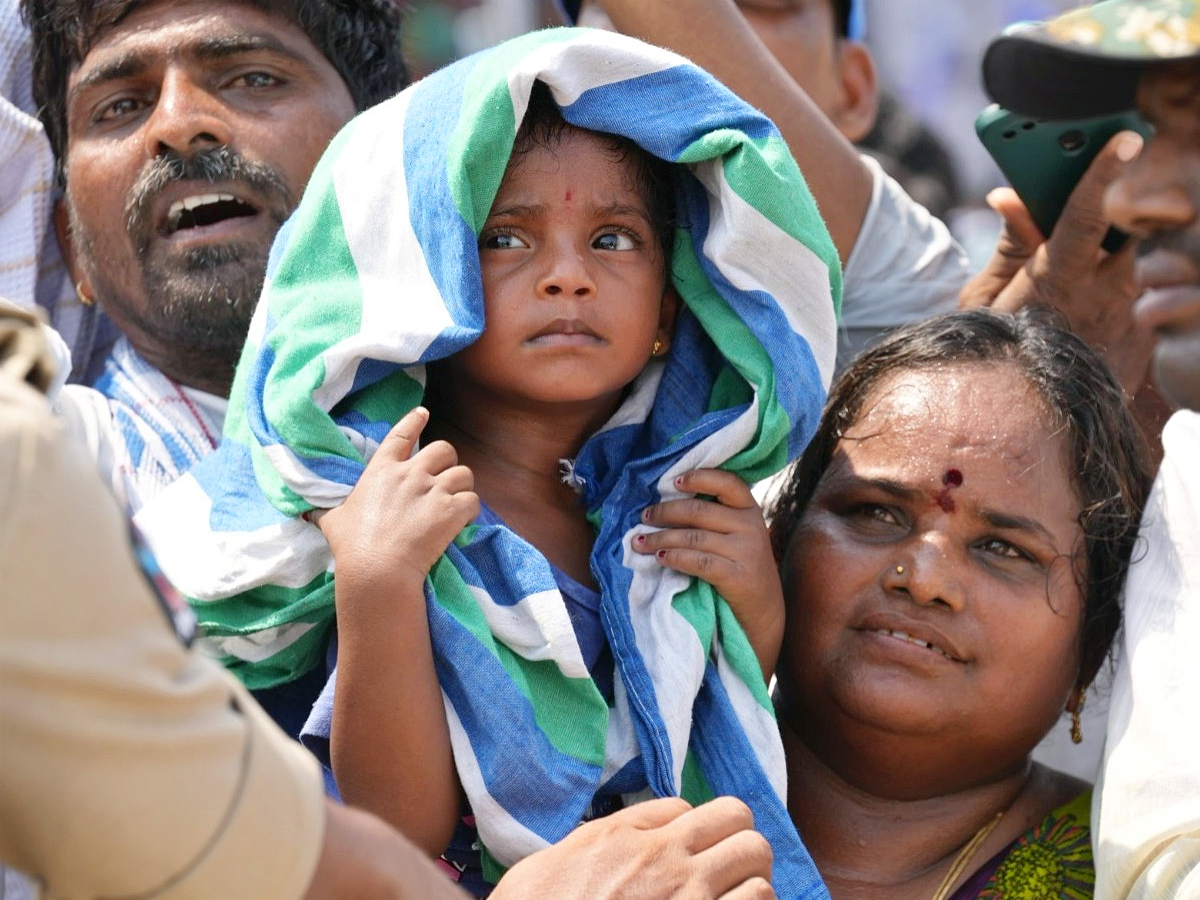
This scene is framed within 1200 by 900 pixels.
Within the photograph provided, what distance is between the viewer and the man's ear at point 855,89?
173 inches

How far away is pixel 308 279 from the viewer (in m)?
2.43

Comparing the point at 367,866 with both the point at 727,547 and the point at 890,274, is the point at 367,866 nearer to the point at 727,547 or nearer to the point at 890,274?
the point at 727,547

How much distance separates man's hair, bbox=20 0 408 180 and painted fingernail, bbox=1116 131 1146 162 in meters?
1.48

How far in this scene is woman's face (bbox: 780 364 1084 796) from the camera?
Answer: 8.71ft

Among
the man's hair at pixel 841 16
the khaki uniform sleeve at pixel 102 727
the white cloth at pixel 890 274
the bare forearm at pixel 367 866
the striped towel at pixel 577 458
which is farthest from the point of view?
the man's hair at pixel 841 16

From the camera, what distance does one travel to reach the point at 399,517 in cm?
215

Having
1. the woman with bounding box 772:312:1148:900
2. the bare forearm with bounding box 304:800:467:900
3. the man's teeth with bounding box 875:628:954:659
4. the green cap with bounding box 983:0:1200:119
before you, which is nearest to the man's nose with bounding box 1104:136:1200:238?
the green cap with bounding box 983:0:1200:119

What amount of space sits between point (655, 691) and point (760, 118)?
0.86 m

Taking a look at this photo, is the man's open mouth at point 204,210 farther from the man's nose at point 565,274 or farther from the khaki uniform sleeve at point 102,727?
the khaki uniform sleeve at point 102,727

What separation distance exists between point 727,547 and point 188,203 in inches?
49.4

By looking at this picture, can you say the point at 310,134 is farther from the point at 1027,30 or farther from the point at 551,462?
the point at 1027,30

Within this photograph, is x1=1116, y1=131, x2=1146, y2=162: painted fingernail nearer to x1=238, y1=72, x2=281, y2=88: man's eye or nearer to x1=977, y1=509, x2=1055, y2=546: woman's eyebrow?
x1=977, y1=509, x2=1055, y2=546: woman's eyebrow

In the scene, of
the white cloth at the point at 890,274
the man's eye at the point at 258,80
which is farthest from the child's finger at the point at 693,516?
the man's eye at the point at 258,80

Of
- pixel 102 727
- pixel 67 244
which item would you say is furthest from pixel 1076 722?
pixel 67 244
